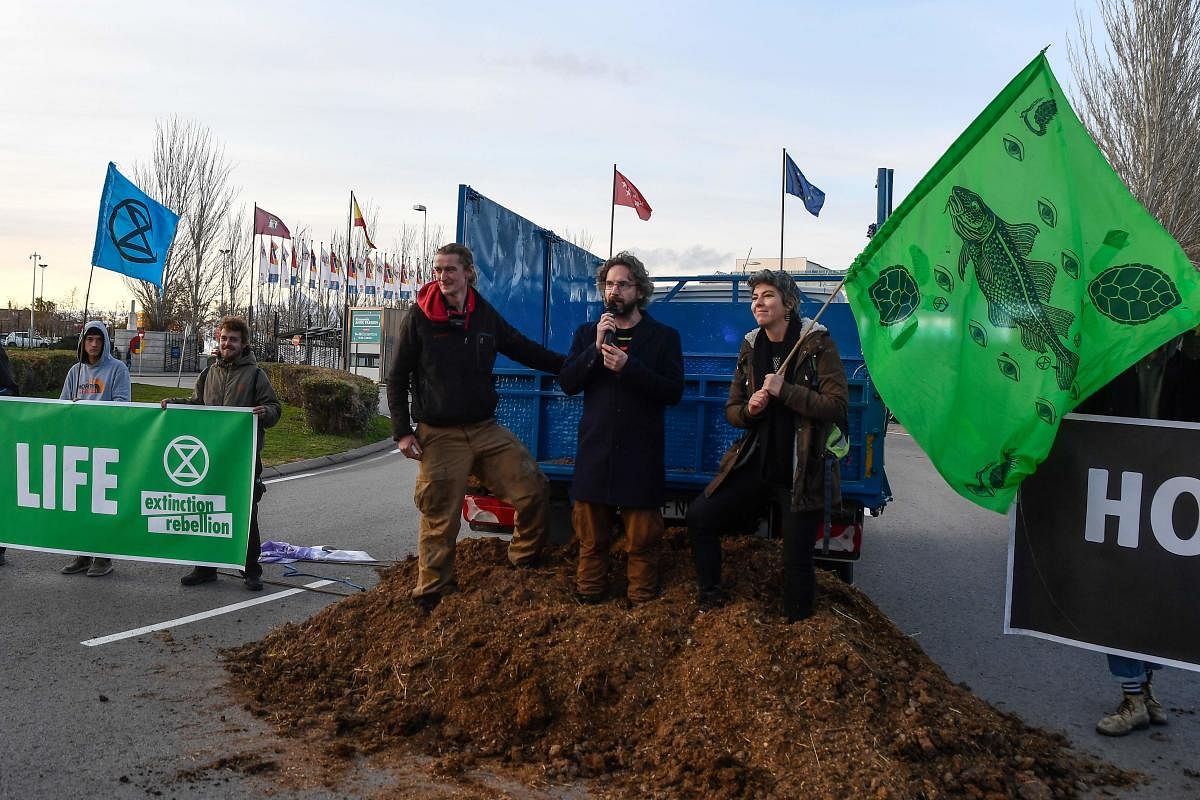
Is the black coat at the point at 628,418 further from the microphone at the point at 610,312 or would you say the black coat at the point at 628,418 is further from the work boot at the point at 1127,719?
the work boot at the point at 1127,719

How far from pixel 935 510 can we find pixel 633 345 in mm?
8110

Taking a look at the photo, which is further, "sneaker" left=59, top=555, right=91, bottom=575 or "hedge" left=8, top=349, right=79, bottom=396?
"hedge" left=8, top=349, right=79, bottom=396

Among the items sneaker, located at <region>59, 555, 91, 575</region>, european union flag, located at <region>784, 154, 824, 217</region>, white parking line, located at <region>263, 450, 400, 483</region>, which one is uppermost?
european union flag, located at <region>784, 154, 824, 217</region>

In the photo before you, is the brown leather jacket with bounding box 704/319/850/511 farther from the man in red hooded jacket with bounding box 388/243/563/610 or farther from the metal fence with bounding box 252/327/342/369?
the metal fence with bounding box 252/327/342/369

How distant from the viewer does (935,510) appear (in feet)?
38.8

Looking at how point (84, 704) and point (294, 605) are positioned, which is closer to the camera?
point (84, 704)

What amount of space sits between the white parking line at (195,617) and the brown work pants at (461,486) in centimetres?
171

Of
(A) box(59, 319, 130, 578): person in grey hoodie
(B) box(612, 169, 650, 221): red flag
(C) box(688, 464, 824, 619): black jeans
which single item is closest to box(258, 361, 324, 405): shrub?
(B) box(612, 169, 650, 221): red flag

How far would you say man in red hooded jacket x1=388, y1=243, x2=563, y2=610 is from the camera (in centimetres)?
519

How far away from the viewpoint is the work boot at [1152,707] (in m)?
4.66

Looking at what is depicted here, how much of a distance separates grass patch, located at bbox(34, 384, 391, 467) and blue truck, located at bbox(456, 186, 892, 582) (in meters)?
8.37

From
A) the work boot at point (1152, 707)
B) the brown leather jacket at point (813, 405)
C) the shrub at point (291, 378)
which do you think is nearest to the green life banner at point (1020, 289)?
the brown leather jacket at point (813, 405)

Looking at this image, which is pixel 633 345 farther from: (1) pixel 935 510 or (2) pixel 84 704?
(1) pixel 935 510

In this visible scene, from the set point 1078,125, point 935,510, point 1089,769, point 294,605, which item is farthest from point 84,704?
point 935,510
